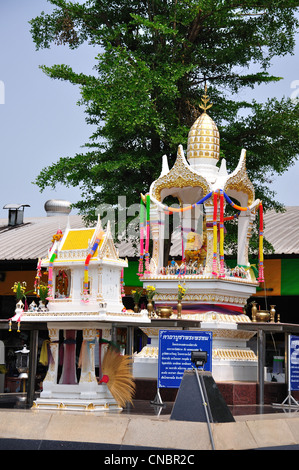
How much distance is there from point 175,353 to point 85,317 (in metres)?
1.85

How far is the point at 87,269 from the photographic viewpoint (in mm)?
13555

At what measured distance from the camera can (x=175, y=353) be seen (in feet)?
46.4

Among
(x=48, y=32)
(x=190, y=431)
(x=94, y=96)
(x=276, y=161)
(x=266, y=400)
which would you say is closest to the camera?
(x=190, y=431)

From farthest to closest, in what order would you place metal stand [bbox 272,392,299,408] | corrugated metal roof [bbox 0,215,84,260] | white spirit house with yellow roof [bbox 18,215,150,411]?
corrugated metal roof [bbox 0,215,84,260] < metal stand [bbox 272,392,299,408] < white spirit house with yellow roof [bbox 18,215,150,411]

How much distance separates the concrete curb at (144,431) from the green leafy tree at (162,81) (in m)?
10.7

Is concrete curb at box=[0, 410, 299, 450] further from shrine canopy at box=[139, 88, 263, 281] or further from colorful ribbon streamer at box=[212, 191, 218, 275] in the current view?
shrine canopy at box=[139, 88, 263, 281]

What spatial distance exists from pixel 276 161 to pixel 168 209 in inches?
248

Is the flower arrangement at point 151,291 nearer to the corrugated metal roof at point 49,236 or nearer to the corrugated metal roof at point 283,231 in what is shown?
the corrugated metal roof at point 49,236

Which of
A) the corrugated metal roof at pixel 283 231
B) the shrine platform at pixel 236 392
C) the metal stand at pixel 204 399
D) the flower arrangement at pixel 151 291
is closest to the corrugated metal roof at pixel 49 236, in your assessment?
the corrugated metal roof at pixel 283 231

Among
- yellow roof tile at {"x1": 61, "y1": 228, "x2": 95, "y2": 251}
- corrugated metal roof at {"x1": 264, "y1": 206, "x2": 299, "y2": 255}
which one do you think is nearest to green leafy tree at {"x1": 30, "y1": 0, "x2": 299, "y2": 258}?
corrugated metal roof at {"x1": 264, "y1": 206, "x2": 299, "y2": 255}

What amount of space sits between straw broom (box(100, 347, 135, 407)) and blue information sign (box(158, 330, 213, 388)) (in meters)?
0.72

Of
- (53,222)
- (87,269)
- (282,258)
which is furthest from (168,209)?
(53,222)

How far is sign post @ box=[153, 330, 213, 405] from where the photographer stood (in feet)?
46.2

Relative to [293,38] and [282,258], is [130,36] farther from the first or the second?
[282,258]
